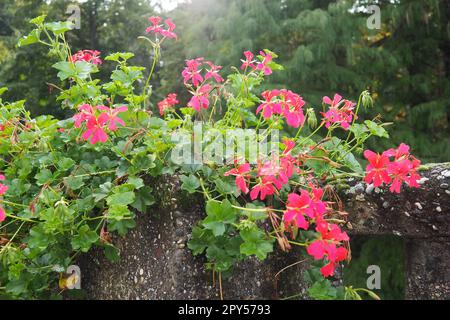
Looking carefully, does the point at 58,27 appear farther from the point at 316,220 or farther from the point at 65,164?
the point at 316,220

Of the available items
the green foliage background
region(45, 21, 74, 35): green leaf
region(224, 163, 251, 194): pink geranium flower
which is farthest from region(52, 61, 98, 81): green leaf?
the green foliage background

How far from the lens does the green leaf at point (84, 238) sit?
1.25m

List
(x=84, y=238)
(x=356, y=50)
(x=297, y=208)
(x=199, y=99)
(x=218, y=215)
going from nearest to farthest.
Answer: (x=297, y=208) → (x=218, y=215) → (x=84, y=238) → (x=199, y=99) → (x=356, y=50)

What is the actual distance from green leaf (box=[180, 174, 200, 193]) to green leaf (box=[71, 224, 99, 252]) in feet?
0.84

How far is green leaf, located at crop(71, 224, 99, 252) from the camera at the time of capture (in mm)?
1255

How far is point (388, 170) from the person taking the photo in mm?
1176

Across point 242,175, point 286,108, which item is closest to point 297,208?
point 242,175

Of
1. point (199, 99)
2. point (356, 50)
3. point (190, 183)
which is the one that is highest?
point (199, 99)

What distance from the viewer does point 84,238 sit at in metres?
1.27

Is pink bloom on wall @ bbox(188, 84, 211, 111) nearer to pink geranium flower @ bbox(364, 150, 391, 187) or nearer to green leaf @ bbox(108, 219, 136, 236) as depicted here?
green leaf @ bbox(108, 219, 136, 236)

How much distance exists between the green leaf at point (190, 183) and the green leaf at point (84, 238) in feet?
0.84

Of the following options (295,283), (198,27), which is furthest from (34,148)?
(198,27)

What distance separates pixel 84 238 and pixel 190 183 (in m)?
0.30

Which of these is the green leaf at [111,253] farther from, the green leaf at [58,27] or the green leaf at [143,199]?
the green leaf at [58,27]
